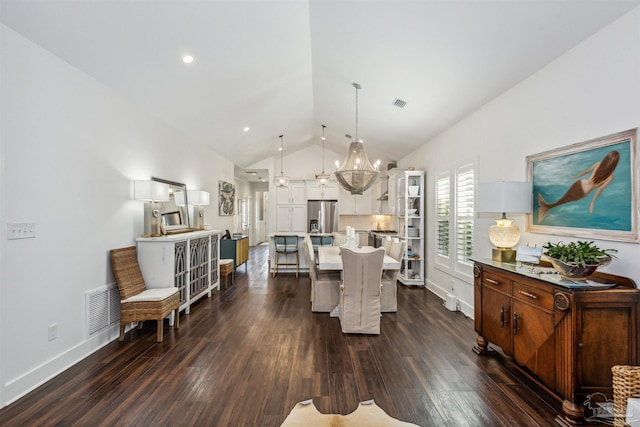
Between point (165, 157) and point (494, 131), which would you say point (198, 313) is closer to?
point (165, 157)

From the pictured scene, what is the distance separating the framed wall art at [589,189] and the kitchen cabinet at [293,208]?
6.25 m

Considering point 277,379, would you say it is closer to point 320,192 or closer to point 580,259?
point 580,259

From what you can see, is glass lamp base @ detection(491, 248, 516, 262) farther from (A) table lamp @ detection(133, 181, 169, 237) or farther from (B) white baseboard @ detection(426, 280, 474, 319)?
(A) table lamp @ detection(133, 181, 169, 237)

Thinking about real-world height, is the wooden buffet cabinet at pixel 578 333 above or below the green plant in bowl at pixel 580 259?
below

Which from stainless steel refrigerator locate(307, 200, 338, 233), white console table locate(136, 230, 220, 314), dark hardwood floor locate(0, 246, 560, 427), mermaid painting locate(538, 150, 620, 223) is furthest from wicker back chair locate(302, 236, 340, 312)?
stainless steel refrigerator locate(307, 200, 338, 233)

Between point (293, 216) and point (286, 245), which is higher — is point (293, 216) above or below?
above

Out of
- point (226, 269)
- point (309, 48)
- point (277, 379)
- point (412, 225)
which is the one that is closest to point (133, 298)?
point (277, 379)

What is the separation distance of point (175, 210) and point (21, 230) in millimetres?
2341

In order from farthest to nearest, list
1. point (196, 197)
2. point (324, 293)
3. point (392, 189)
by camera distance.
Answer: point (392, 189) → point (196, 197) → point (324, 293)

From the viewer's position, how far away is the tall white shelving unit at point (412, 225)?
5789mm

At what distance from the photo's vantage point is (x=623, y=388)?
1627mm

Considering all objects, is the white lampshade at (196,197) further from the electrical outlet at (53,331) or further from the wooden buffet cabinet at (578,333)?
the wooden buffet cabinet at (578,333)

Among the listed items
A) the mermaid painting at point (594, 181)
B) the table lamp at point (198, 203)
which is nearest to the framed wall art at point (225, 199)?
the table lamp at point (198, 203)

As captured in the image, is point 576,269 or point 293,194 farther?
point 293,194
